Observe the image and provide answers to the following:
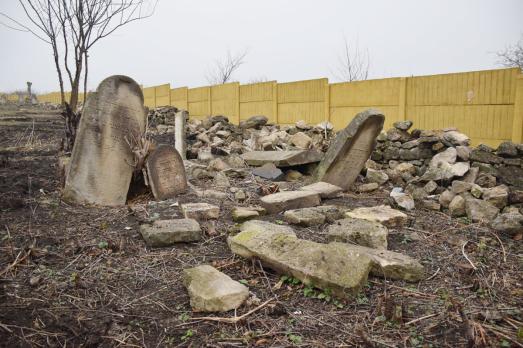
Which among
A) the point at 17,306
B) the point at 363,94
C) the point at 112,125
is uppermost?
the point at 363,94

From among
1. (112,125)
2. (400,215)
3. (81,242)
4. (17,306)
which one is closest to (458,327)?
(400,215)

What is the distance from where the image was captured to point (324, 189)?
5.65 metres

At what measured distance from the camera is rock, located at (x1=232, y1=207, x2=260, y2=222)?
4559 millimetres

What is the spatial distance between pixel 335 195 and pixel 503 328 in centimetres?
332

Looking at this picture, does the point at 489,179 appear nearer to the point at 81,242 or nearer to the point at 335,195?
the point at 335,195

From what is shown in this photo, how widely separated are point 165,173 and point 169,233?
1915 millimetres

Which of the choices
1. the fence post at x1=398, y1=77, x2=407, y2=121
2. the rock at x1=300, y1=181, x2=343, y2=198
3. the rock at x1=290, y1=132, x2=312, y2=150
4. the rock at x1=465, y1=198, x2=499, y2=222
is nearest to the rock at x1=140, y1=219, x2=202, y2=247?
A: the rock at x1=300, y1=181, x2=343, y2=198

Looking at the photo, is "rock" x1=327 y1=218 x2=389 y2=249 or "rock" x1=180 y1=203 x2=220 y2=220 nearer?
"rock" x1=327 y1=218 x2=389 y2=249

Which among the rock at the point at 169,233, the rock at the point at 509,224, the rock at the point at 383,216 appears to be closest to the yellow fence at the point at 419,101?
the rock at the point at 509,224

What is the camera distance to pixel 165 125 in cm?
1908

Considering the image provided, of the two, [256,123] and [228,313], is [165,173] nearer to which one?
[228,313]

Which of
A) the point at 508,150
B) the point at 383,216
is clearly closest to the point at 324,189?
the point at 383,216

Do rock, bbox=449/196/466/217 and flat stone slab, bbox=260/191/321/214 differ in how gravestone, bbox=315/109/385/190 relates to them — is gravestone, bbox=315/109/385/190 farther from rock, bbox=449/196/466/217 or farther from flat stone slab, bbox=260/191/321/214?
rock, bbox=449/196/466/217

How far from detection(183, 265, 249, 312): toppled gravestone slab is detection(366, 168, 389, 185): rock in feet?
14.3
